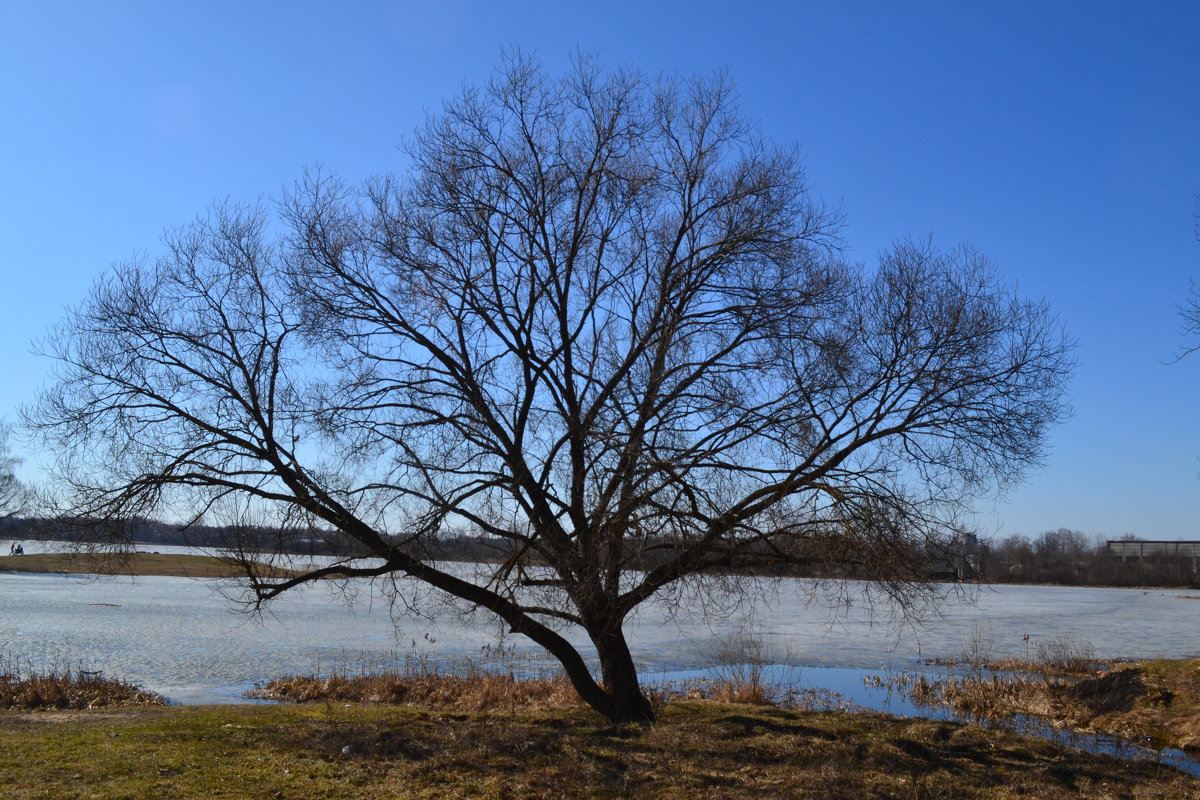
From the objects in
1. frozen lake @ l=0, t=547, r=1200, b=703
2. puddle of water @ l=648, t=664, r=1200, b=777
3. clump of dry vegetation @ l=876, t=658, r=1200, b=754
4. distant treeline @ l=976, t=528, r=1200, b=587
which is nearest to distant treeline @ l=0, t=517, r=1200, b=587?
frozen lake @ l=0, t=547, r=1200, b=703

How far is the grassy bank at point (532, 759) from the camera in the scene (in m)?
8.42

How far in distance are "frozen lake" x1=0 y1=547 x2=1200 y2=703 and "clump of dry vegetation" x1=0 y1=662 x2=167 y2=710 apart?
95 cm

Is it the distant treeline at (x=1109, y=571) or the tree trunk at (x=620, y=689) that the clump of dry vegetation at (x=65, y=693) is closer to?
the tree trunk at (x=620, y=689)

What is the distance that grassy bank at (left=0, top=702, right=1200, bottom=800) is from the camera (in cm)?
842

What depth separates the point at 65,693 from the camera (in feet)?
50.0

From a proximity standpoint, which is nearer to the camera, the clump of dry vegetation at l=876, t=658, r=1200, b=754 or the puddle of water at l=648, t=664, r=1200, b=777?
the puddle of water at l=648, t=664, r=1200, b=777

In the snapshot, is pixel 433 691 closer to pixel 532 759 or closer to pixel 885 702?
pixel 532 759

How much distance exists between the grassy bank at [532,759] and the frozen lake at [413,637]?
1635 millimetres

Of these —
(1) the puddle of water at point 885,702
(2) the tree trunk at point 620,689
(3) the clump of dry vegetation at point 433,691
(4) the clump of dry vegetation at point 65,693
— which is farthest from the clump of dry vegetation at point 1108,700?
(4) the clump of dry vegetation at point 65,693

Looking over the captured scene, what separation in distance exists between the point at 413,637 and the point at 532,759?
18.2 metres

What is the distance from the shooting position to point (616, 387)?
11727 mm

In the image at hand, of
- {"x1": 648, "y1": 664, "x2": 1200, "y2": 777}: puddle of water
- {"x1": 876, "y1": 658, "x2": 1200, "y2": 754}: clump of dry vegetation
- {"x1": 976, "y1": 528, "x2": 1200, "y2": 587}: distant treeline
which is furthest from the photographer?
{"x1": 976, "y1": 528, "x2": 1200, "y2": 587}: distant treeline

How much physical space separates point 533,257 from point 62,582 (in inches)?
2007

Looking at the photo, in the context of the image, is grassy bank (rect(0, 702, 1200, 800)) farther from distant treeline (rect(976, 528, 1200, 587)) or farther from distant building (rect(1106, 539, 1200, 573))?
distant building (rect(1106, 539, 1200, 573))
